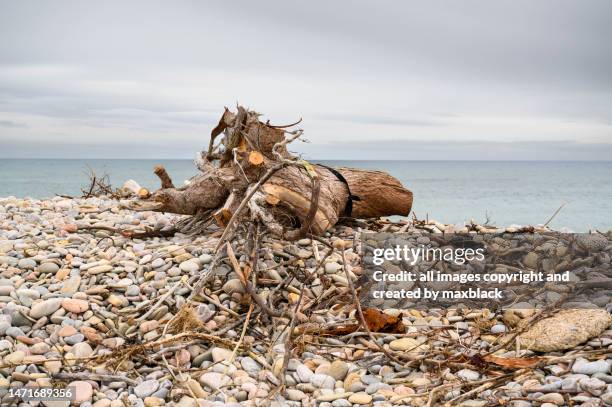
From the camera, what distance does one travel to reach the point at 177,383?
156 inches

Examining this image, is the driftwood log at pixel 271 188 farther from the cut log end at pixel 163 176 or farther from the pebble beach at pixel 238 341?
the pebble beach at pixel 238 341

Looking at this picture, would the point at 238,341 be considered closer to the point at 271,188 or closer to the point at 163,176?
the point at 271,188

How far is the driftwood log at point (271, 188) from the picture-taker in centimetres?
569

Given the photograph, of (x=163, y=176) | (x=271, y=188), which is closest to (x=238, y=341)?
(x=271, y=188)

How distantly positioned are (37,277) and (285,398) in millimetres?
2684

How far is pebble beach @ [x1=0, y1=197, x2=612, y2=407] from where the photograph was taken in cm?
383

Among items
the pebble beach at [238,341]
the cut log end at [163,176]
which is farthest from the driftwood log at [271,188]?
the pebble beach at [238,341]

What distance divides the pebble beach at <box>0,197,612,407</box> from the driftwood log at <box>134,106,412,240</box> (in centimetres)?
32

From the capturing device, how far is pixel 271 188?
232 inches

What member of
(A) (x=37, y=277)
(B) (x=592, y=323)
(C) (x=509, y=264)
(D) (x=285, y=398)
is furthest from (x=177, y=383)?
(C) (x=509, y=264)

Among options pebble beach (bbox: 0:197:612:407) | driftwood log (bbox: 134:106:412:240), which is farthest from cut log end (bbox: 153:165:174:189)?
pebble beach (bbox: 0:197:612:407)

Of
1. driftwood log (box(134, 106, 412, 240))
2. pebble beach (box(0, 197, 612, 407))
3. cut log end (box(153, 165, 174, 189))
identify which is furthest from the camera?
cut log end (box(153, 165, 174, 189))

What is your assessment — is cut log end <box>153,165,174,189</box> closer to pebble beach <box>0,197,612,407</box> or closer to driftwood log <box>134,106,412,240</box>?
driftwood log <box>134,106,412,240</box>

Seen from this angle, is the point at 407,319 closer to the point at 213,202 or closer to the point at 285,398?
the point at 285,398
